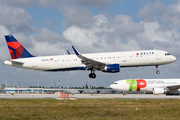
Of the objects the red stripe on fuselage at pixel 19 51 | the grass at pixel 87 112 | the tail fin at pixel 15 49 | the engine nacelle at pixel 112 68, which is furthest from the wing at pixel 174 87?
the red stripe on fuselage at pixel 19 51

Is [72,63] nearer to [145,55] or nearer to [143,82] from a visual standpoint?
[145,55]

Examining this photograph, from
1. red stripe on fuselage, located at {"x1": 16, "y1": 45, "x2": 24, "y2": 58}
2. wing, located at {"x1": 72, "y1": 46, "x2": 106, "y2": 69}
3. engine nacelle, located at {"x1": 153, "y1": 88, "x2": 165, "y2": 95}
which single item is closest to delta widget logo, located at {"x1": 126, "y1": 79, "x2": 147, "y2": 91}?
engine nacelle, located at {"x1": 153, "y1": 88, "x2": 165, "y2": 95}

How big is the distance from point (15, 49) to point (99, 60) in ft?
66.6

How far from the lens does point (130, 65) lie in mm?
46812

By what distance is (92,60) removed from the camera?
45.2m

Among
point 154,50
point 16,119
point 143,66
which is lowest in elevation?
point 16,119

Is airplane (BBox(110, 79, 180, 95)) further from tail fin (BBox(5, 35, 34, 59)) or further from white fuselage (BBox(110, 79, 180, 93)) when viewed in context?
tail fin (BBox(5, 35, 34, 59))

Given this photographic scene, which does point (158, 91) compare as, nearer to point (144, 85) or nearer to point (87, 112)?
point (144, 85)

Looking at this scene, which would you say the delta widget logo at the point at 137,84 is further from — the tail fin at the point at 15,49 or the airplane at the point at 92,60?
the tail fin at the point at 15,49

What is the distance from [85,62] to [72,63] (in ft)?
10.2

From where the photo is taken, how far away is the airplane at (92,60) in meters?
46.2

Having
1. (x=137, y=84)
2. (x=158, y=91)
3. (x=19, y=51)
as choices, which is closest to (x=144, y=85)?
(x=137, y=84)

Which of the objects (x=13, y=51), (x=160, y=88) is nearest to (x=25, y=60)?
(x=13, y=51)

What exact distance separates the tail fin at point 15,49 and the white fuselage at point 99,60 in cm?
158
